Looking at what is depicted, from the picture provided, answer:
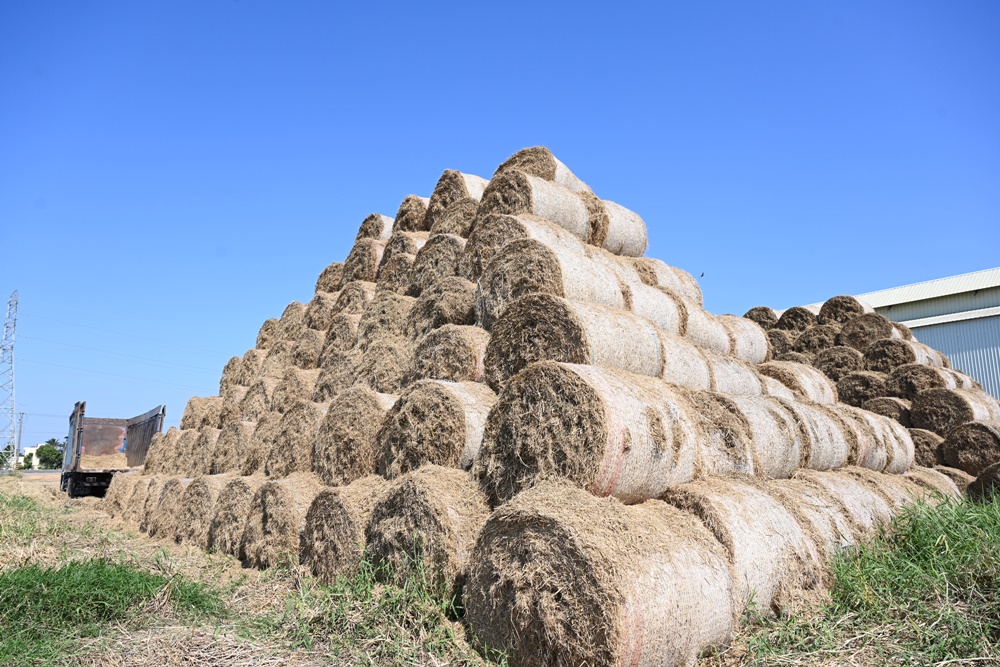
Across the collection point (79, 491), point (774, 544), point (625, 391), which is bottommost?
point (79, 491)

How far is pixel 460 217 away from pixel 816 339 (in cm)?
591

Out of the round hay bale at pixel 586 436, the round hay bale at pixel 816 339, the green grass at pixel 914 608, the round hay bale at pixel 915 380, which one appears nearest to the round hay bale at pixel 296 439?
the round hay bale at pixel 586 436

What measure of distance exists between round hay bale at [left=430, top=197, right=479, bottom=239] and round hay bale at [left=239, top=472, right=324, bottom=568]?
3052 mm

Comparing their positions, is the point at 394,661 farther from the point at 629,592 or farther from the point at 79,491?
the point at 79,491

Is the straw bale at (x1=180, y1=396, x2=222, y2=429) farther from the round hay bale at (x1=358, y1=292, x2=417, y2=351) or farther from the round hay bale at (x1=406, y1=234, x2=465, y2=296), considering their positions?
the round hay bale at (x1=406, y1=234, x2=465, y2=296)

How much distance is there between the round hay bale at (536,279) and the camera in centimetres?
597

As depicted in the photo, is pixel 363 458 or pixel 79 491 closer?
pixel 363 458

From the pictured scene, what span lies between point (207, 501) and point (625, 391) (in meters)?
5.30

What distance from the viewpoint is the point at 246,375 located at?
10.7 meters

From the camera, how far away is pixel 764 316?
11703 mm

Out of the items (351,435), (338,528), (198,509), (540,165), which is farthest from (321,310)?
(338,528)

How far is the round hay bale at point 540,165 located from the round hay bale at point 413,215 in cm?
146

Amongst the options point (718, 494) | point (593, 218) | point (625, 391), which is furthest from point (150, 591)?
point (593, 218)

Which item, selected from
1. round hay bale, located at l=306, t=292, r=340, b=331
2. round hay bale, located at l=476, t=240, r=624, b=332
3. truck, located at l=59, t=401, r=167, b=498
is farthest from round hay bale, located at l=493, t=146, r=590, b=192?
truck, located at l=59, t=401, r=167, b=498
